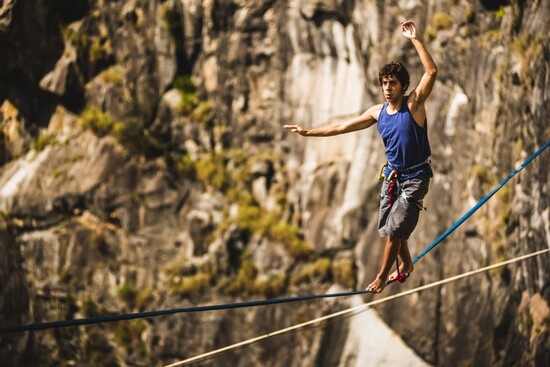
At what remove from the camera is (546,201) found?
10648 millimetres

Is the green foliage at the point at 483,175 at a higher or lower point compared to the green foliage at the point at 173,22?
lower

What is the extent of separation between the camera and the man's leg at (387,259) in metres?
6.46

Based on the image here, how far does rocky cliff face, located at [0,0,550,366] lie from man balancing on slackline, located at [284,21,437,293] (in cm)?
1006

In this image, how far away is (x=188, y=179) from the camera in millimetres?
19141

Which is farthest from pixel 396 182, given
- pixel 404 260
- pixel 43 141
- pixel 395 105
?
pixel 43 141

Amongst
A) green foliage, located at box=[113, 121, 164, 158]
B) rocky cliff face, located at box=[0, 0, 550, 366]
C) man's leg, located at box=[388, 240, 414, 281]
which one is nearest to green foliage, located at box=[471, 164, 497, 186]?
rocky cliff face, located at box=[0, 0, 550, 366]

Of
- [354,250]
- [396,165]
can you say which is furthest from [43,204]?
[396,165]

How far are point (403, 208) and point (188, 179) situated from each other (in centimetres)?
1344

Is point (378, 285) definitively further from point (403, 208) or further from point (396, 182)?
point (396, 182)

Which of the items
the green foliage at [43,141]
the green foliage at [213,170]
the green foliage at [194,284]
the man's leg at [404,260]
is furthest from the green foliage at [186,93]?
the man's leg at [404,260]

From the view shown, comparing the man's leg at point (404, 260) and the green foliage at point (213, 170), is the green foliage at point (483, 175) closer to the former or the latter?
the man's leg at point (404, 260)

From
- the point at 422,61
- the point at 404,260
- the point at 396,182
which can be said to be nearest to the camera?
the point at 422,61

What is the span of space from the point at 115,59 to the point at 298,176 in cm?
570

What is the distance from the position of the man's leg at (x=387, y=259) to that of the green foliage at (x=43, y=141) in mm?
14538
